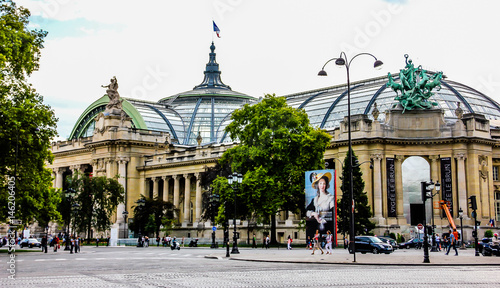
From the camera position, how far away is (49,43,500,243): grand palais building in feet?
254

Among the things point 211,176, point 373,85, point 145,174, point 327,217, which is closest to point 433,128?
point 373,85

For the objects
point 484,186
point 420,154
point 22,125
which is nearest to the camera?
point 22,125

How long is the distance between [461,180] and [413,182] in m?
5.61

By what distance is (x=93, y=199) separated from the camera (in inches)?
3430

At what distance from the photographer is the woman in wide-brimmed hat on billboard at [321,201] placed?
51.2m

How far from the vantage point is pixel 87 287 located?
1986 cm

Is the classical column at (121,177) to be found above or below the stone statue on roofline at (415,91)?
below

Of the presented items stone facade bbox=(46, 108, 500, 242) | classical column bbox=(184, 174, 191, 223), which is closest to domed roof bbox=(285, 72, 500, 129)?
stone facade bbox=(46, 108, 500, 242)

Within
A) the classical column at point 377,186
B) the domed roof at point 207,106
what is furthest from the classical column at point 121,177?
the classical column at point 377,186

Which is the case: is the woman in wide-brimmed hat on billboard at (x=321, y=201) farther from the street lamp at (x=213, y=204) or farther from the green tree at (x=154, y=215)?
the green tree at (x=154, y=215)

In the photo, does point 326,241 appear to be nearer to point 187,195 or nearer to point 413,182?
point 413,182

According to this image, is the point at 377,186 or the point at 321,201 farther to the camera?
the point at 377,186

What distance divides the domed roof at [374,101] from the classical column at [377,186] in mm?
10390

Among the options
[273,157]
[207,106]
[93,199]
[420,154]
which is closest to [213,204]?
[273,157]
